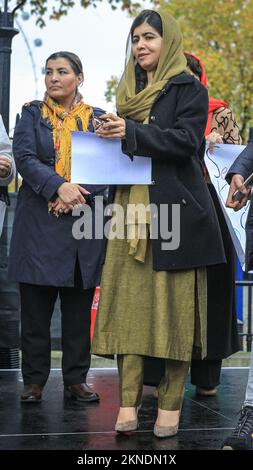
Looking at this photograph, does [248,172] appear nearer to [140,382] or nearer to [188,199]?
[188,199]

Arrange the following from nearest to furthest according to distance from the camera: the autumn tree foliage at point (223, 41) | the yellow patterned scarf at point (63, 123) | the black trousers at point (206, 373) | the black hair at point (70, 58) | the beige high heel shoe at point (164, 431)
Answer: the beige high heel shoe at point (164, 431), the yellow patterned scarf at point (63, 123), the black hair at point (70, 58), the black trousers at point (206, 373), the autumn tree foliage at point (223, 41)

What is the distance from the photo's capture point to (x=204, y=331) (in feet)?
15.5

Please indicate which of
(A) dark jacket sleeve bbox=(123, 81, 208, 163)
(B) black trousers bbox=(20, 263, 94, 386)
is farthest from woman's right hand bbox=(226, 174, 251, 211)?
(B) black trousers bbox=(20, 263, 94, 386)

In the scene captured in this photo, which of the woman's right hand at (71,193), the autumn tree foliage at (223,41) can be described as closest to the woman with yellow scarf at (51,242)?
the woman's right hand at (71,193)

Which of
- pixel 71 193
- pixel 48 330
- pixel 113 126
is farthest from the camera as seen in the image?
pixel 48 330

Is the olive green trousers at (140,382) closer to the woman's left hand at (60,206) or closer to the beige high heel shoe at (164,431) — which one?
the beige high heel shoe at (164,431)

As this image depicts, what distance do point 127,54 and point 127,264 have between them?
1.13 metres

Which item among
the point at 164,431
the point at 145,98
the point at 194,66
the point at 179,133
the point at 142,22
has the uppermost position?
the point at 142,22

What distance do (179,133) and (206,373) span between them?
1.94 meters

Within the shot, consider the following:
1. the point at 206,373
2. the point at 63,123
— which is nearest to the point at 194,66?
the point at 63,123

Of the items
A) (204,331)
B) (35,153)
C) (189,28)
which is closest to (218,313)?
(204,331)

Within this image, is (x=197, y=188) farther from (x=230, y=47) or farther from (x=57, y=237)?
(x=230, y=47)

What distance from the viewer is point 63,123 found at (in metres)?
5.40

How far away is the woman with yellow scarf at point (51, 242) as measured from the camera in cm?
533
